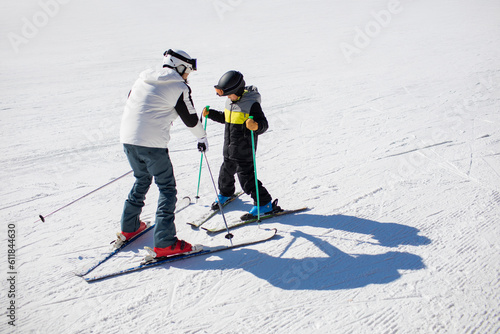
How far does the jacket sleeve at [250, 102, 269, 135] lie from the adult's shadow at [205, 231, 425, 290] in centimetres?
125

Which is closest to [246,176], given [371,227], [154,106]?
[154,106]

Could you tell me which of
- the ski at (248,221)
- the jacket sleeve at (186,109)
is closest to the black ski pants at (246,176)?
the ski at (248,221)

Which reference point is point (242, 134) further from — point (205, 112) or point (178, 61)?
point (178, 61)

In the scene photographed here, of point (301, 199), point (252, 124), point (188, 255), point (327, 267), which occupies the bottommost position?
point (327, 267)

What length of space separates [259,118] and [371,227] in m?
1.68

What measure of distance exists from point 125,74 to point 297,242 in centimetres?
907

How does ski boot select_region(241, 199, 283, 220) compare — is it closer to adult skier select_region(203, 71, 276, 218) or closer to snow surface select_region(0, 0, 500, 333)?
adult skier select_region(203, 71, 276, 218)

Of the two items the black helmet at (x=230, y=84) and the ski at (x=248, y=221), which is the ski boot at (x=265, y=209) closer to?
the ski at (x=248, y=221)

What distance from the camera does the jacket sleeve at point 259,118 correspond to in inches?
149

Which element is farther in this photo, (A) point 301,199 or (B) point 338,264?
(A) point 301,199

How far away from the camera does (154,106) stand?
130 inches

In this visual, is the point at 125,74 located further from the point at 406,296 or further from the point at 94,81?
the point at 406,296

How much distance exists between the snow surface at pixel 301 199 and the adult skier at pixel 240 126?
0.44 metres

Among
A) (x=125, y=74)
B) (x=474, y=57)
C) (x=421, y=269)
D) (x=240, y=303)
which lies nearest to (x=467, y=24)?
(x=474, y=57)
